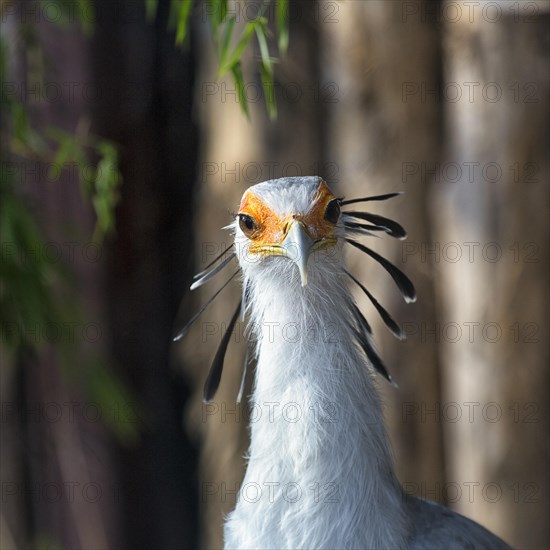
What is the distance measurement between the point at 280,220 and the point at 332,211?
4.5 inches

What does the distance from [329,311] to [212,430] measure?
5.49 feet

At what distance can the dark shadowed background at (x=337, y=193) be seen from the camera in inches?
113

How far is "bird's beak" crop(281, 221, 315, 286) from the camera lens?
1.61m

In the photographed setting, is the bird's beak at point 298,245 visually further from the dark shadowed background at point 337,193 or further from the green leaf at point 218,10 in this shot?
the dark shadowed background at point 337,193

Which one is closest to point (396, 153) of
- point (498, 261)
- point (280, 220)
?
point (498, 261)

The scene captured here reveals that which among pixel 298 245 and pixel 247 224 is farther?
pixel 247 224

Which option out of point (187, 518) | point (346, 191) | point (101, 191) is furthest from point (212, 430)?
point (101, 191)

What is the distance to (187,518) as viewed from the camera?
3977mm

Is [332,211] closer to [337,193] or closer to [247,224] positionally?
[247,224]

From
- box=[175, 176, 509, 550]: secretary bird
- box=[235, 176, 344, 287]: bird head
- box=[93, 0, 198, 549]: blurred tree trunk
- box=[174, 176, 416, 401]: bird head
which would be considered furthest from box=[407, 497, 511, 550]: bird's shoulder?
box=[93, 0, 198, 549]: blurred tree trunk

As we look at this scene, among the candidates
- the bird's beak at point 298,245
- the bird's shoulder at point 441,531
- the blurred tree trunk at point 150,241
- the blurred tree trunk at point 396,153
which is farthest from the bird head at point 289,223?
the blurred tree trunk at point 150,241

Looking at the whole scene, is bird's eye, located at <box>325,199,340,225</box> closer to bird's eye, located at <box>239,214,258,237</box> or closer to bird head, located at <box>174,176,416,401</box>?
bird head, located at <box>174,176,416,401</box>

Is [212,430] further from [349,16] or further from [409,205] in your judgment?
[349,16]

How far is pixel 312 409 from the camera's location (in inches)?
68.1
